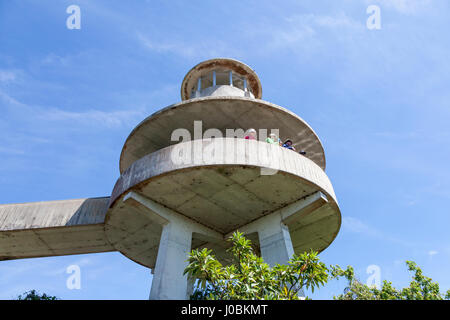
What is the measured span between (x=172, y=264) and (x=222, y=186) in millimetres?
3779

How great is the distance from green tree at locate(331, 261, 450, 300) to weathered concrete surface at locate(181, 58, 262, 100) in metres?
13.1

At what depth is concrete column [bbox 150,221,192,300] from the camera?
1312 cm

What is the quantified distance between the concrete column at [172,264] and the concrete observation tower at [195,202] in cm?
4

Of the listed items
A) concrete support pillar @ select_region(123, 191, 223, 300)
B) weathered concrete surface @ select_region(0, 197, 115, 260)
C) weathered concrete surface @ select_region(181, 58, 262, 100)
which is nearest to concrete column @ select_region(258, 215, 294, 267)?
concrete support pillar @ select_region(123, 191, 223, 300)

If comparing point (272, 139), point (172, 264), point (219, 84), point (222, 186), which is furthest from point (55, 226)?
point (219, 84)

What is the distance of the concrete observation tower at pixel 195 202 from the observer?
44.5ft

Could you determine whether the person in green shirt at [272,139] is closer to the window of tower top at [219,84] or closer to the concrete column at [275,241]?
the concrete column at [275,241]

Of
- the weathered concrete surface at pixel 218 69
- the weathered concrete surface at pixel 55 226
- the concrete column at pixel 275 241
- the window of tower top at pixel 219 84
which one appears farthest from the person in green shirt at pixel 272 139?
the weathered concrete surface at pixel 218 69

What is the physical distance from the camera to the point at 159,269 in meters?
13.5

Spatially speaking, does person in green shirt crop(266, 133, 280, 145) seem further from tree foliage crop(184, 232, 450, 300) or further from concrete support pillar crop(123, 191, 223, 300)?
tree foliage crop(184, 232, 450, 300)

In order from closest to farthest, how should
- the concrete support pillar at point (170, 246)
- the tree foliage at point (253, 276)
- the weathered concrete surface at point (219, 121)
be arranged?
the tree foliage at point (253, 276), the concrete support pillar at point (170, 246), the weathered concrete surface at point (219, 121)

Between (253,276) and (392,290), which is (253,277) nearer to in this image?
(253,276)
